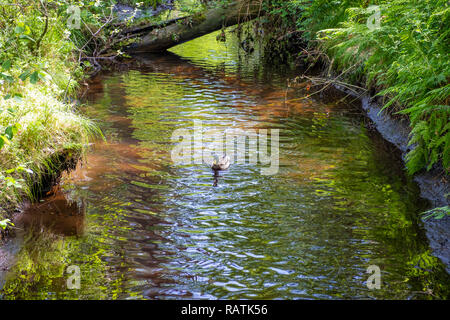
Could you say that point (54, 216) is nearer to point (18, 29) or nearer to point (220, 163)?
point (18, 29)

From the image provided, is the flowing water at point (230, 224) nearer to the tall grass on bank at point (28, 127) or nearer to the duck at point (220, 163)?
the duck at point (220, 163)

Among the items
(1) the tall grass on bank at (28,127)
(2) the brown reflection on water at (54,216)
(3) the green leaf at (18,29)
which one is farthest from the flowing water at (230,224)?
(3) the green leaf at (18,29)

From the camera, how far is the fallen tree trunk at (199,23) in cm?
1869

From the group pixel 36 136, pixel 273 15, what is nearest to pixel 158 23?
pixel 273 15

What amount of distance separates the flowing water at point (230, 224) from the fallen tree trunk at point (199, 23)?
9.27m

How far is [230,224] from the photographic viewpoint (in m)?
6.11

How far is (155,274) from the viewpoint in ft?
16.5

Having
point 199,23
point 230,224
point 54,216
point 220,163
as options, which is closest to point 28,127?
point 54,216

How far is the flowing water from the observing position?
483 centimetres

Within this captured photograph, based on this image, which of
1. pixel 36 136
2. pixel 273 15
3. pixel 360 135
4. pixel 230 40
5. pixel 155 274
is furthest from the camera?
pixel 230 40

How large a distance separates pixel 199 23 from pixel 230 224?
1431 centimetres
